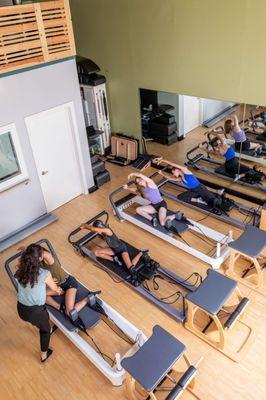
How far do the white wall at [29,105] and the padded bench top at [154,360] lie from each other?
3365 mm

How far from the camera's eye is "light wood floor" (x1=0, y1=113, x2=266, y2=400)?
3.36 metres

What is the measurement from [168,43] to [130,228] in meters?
3.30

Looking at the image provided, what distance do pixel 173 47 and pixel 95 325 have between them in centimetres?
470

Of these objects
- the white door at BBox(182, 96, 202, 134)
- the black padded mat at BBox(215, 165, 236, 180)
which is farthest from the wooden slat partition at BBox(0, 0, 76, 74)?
the black padded mat at BBox(215, 165, 236, 180)

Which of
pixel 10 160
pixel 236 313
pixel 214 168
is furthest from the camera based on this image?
pixel 214 168

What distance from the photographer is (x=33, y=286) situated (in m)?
3.24

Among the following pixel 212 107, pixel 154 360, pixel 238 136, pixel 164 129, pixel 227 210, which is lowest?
pixel 227 210

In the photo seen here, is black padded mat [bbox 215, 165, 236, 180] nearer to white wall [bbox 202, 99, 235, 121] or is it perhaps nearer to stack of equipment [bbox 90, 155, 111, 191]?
white wall [bbox 202, 99, 235, 121]

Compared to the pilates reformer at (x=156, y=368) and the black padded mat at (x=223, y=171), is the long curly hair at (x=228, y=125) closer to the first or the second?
the black padded mat at (x=223, y=171)

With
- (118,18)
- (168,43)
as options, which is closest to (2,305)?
(168,43)

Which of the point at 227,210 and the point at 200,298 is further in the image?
the point at 227,210

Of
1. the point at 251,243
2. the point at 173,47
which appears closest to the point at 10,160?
the point at 173,47

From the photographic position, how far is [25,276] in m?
3.22

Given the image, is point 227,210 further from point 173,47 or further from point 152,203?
point 173,47
